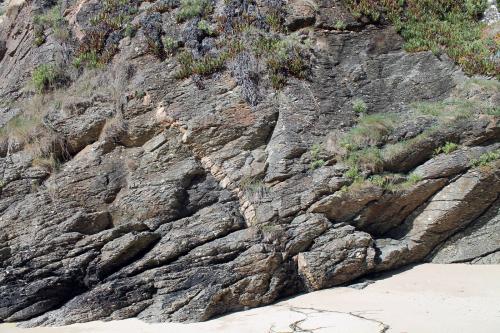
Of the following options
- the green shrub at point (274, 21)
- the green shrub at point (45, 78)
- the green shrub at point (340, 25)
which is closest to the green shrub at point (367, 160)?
the green shrub at point (340, 25)

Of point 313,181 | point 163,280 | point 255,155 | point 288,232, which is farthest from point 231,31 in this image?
point 163,280

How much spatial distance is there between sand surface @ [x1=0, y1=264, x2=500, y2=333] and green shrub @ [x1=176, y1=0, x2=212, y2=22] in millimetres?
7866

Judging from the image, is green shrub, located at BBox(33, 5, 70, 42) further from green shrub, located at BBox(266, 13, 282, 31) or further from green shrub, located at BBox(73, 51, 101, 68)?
green shrub, located at BBox(266, 13, 282, 31)

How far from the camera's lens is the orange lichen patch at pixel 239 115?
1102 cm

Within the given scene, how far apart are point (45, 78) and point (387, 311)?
9.65 meters

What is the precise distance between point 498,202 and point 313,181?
11.6 feet

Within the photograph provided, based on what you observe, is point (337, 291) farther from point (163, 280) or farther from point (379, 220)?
point (163, 280)

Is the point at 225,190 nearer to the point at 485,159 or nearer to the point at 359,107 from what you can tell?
the point at 359,107

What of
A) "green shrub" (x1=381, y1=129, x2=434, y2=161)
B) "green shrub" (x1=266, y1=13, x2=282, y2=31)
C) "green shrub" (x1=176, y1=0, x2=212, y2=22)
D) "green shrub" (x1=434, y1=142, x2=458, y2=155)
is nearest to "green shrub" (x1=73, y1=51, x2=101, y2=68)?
"green shrub" (x1=176, y1=0, x2=212, y2=22)

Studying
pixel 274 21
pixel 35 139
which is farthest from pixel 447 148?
pixel 35 139

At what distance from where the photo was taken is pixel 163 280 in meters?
9.15

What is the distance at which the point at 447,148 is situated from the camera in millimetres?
10297

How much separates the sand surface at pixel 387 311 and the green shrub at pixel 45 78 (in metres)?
6.05

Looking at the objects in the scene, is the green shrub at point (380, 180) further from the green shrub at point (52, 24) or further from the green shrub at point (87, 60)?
the green shrub at point (52, 24)
